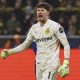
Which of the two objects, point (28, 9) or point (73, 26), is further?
point (28, 9)

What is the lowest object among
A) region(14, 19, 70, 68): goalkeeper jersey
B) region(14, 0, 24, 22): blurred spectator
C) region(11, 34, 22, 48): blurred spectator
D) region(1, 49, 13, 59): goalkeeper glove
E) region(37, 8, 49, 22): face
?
region(11, 34, 22, 48): blurred spectator

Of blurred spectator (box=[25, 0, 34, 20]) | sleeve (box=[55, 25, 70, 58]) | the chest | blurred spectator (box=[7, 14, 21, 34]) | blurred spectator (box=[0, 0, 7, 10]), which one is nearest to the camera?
sleeve (box=[55, 25, 70, 58])

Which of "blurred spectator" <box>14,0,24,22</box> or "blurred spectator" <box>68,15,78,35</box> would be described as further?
"blurred spectator" <box>14,0,24,22</box>

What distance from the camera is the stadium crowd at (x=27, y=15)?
1445cm

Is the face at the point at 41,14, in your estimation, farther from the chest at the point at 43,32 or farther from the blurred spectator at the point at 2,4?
the blurred spectator at the point at 2,4

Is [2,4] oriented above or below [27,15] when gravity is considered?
above

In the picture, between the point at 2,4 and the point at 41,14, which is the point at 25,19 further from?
the point at 41,14

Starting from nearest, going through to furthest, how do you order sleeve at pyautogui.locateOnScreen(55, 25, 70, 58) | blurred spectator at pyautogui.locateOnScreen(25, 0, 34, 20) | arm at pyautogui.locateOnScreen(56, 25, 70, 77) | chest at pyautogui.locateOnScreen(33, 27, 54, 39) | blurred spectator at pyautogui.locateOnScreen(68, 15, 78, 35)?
arm at pyautogui.locateOnScreen(56, 25, 70, 77), sleeve at pyautogui.locateOnScreen(55, 25, 70, 58), chest at pyautogui.locateOnScreen(33, 27, 54, 39), blurred spectator at pyautogui.locateOnScreen(68, 15, 78, 35), blurred spectator at pyautogui.locateOnScreen(25, 0, 34, 20)

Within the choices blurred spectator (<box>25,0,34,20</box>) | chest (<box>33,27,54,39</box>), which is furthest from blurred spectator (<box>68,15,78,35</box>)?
chest (<box>33,27,54,39</box>)

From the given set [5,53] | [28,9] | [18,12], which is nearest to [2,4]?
[18,12]

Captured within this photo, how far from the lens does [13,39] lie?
43.2 ft

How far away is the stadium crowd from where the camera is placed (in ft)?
47.4

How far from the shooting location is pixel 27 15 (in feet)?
49.4

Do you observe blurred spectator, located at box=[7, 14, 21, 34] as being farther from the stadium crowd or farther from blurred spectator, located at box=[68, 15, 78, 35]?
blurred spectator, located at box=[68, 15, 78, 35]
